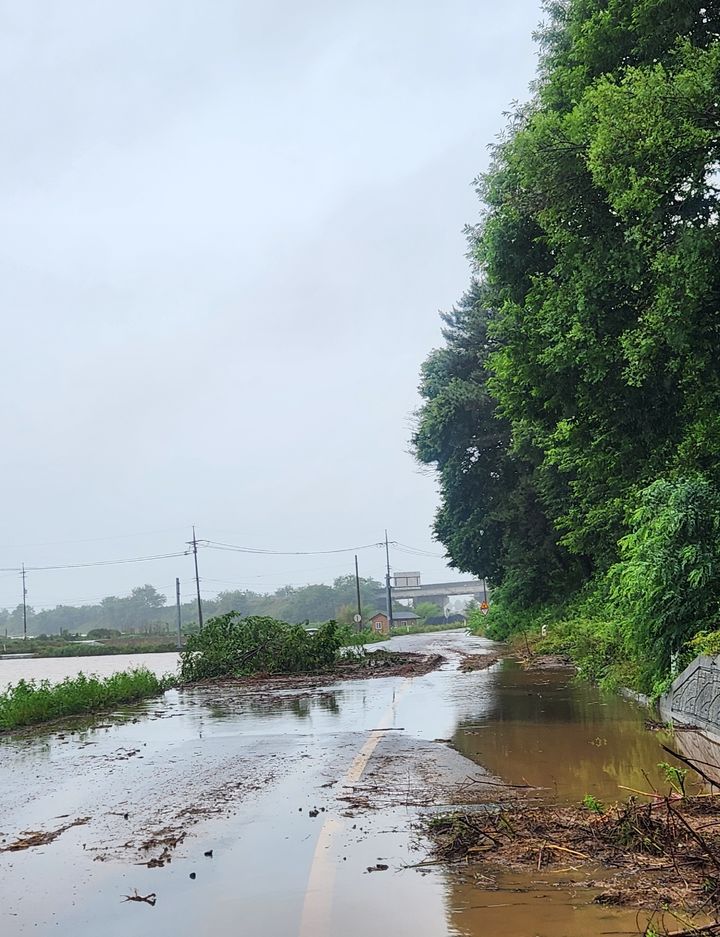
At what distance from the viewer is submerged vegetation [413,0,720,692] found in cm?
1348

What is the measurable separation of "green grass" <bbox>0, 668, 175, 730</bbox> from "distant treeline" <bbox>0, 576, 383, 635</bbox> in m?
130

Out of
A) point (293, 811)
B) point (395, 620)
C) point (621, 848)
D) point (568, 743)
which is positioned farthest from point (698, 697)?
point (395, 620)

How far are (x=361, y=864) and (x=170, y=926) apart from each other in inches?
57.1

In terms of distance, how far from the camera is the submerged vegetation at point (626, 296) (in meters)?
13.5

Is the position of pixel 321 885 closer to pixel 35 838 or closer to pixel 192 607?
pixel 35 838

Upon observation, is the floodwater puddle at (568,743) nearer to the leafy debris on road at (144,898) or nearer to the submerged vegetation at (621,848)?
the submerged vegetation at (621,848)

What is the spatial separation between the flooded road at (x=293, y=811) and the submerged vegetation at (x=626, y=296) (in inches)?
84.3

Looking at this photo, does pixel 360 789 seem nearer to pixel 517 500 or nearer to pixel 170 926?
pixel 170 926

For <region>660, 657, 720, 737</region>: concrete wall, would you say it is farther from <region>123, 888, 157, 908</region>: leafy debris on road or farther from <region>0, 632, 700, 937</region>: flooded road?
<region>123, 888, 157, 908</region>: leafy debris on road

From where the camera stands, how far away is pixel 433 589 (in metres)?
144

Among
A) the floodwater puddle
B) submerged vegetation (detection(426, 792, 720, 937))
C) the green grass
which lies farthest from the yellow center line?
the green grass

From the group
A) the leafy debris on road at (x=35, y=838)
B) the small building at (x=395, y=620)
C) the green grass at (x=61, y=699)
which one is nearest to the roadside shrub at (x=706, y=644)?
the leafy debris on road at (x=35, y=838)

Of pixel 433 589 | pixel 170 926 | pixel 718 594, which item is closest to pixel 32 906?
pixel 170 926

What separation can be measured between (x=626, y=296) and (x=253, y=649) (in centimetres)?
1562
